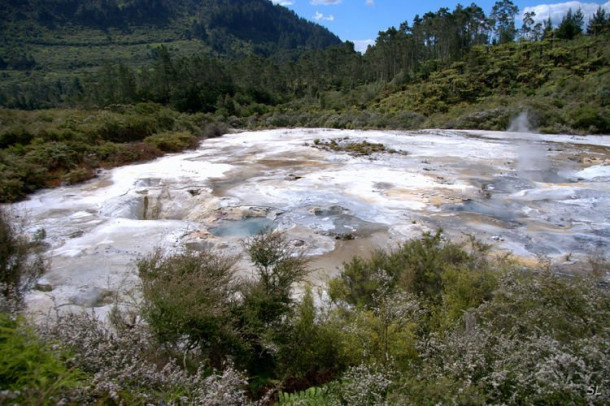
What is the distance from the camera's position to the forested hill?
10400 centimetres

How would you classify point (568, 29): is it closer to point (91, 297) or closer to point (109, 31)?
point (91, 297)

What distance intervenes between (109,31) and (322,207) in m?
153

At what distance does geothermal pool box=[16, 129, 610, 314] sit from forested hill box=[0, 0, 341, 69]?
104899 millimetres

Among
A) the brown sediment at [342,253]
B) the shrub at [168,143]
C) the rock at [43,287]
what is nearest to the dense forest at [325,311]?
the shrub at [168,143]

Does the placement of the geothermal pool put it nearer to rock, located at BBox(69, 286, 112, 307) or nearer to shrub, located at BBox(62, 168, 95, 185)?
rock, located at BBox(69, 286, 112, 307)

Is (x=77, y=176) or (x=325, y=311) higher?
(x=77, y=176)

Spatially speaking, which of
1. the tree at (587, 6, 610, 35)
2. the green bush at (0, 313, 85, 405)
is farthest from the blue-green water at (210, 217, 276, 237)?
the tree at (587, 6, 610, 35)

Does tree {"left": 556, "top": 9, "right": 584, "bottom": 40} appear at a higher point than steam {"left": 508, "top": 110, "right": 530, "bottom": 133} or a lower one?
higher

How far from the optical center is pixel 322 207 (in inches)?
444

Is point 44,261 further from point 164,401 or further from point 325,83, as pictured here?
point 325,83

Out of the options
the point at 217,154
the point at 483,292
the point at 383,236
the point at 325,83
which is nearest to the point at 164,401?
the point at 483,292

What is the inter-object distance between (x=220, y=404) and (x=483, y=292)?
4.13m

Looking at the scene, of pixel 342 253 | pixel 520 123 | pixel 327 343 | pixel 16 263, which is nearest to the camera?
pixel 327 343

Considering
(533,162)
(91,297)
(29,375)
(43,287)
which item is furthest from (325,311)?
(533,162)
